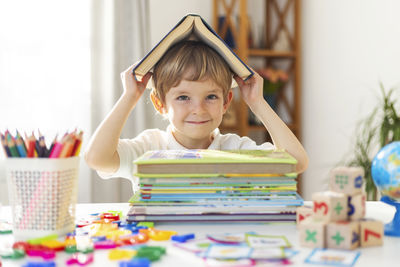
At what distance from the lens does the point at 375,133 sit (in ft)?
7.47

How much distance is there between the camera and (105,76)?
8.91ft

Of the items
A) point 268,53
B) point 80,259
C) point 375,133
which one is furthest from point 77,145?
point 268,53

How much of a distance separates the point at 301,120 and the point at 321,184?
21.1 inches

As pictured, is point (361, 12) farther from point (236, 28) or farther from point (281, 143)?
point (281, 143)

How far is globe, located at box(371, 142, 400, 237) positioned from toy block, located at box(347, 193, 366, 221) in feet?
0.34

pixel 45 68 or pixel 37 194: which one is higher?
pixel 45 68

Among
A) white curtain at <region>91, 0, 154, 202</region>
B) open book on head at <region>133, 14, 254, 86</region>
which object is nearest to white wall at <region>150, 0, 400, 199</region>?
white curtain at <region>91, 0, 154, 202</region>

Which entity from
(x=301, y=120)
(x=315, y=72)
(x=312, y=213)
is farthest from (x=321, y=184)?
(x=312, y=213)

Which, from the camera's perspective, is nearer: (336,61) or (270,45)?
(336,61)

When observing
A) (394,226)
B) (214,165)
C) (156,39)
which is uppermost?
(156,39)

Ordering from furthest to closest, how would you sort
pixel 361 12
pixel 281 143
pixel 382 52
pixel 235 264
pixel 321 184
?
pixel 321 184, pixel 361 12, pixel 382 52, pixel 281 143, pixel 235 264

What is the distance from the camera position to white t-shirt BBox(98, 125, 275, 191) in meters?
1.24

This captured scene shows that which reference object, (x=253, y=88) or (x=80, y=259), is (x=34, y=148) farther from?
(x=253, y=88)

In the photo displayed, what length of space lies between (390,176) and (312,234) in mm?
185
